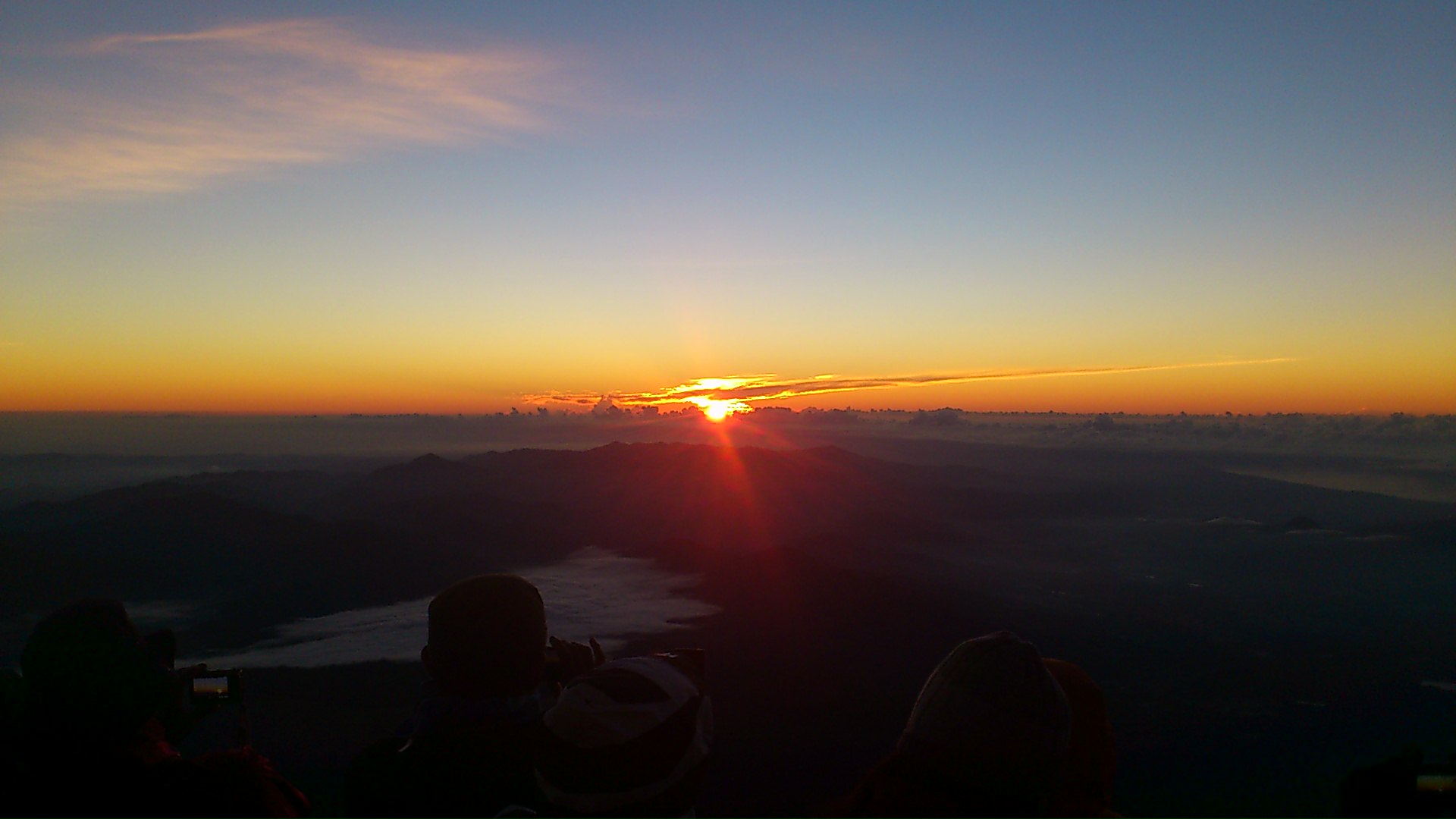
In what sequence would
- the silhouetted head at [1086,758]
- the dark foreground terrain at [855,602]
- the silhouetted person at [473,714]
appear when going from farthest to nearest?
the dark foreground terrain at [855,602], the silhouetted person at [473,714], the silhouetted head at [1086,758]

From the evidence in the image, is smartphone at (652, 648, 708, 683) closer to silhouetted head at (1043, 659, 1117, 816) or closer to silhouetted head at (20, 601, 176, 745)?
silhouetted head at (1043, 659, 1117, 816)

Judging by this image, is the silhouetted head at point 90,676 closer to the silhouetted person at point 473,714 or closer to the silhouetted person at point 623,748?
the silhouetted person at point 473,714

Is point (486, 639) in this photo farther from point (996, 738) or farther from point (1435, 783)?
point (1435, 783)

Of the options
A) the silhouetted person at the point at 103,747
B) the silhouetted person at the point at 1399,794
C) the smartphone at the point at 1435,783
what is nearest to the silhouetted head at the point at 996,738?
the silhouetted person at the point at 1399,794

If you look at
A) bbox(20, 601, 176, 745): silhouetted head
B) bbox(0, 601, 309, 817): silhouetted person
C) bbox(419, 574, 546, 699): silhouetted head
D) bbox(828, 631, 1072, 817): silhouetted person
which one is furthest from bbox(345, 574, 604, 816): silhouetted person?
bbox(828, 631, 1072, 817): silhouetted person

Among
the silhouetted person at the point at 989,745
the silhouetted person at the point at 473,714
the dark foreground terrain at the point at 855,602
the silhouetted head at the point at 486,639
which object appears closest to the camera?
the silhouetted person at the point at 989,745
